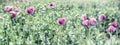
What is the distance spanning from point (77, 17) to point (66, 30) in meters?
1.19

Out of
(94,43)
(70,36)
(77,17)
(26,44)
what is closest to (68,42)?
(70,36)

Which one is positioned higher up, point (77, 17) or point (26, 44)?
point (26, 44)

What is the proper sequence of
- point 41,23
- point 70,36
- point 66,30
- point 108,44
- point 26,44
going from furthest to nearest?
point 41,23
point 66,30
point 70,36
point 108,44
point 26,44

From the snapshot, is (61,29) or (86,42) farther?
(61,29)

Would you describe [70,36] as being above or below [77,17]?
above

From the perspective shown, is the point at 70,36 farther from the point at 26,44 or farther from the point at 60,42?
the point at 26,44

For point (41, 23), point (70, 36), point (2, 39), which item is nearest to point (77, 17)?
point (41, 23)

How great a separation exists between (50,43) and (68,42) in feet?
0.79

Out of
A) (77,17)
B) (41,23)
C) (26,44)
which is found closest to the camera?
(26,44)

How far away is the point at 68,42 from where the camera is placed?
13.2 feet

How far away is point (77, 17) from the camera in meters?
5.52

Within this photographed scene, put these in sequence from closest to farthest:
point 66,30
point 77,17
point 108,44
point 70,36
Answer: point 108,44 < point 70,36 < point 66,30 < point 77,17

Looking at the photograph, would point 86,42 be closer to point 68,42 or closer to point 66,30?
point 68,42

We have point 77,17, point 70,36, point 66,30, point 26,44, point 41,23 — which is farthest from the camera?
point 77,17
